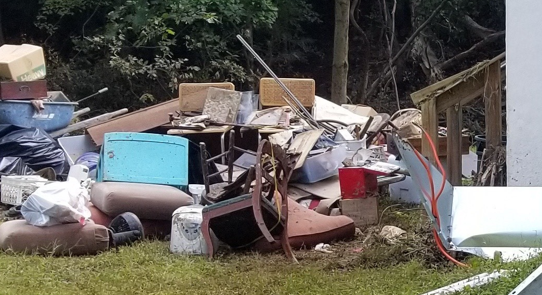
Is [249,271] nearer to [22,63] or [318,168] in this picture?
[318,168]

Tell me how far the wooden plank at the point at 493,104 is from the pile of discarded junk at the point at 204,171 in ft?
2.11

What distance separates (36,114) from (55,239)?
3176mm

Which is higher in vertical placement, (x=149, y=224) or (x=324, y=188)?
(x=324, y=188)

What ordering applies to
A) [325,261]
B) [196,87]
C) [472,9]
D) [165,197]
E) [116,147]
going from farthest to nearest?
1. [472,9]
2. [196,87]
3. [116,147]
4. [165,197]
5. [325,261]

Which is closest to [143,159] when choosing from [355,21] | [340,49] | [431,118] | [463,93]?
[431,118]

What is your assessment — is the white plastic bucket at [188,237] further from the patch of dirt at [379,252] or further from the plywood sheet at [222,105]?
the plywood sheet at [222,105]

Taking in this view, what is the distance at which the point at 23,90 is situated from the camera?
25.9 feet

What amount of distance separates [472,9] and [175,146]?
905 cm

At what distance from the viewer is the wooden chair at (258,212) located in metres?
4.84

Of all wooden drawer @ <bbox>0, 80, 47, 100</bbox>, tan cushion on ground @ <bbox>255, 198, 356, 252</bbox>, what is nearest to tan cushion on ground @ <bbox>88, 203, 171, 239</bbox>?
tan cushion on ground @ <bbox>255, 198, 356, 252</bbox>

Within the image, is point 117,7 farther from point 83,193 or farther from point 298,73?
point 83,193

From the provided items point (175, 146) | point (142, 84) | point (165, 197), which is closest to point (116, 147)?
point (175, 146)

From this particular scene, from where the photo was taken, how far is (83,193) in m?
5.49

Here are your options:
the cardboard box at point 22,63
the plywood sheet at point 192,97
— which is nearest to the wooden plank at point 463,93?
the plywood sheet at point 192,97
